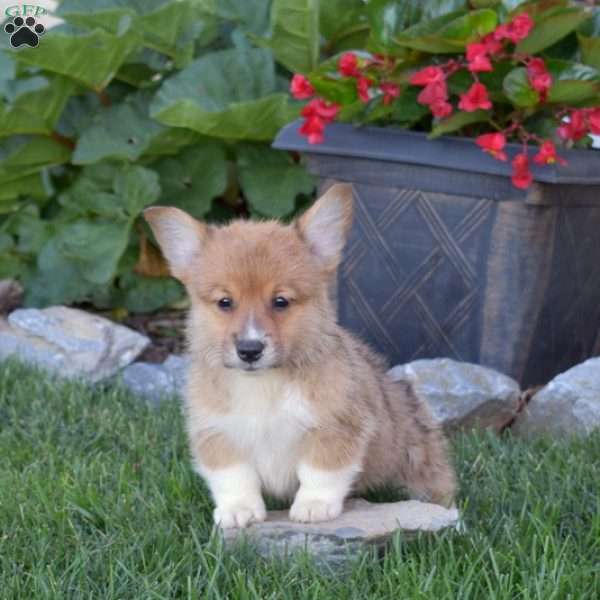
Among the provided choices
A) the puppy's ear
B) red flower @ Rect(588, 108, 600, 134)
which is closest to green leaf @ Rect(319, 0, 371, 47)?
red flower @ Rect(588, 108, 600, 134)

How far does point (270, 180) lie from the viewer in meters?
5.68

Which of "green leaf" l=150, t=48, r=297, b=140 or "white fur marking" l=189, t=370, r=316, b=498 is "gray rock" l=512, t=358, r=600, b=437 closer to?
"white fur marking" l=189, t=370, r=316, b=498

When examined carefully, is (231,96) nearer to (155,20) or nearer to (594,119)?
(155,20)

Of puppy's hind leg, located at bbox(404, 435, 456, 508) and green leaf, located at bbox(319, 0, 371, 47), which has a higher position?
green leaf, located at bbox(319, 0, 371, 47)

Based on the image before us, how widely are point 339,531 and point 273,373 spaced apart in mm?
457

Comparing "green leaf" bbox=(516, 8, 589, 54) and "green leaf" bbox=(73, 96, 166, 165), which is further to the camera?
"green leaf" bbox=(73, 96, 166, 165)

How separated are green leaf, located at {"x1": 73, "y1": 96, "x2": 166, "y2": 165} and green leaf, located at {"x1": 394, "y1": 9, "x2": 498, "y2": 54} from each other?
148 centimetres

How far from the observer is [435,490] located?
349cm

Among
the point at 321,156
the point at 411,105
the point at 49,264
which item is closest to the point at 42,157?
the point at 49,264

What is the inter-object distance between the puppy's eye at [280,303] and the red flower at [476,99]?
1625mm

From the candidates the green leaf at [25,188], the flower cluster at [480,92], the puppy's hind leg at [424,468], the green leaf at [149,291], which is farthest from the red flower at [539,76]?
the green leaf at [25,188]

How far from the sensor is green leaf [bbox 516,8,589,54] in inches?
174

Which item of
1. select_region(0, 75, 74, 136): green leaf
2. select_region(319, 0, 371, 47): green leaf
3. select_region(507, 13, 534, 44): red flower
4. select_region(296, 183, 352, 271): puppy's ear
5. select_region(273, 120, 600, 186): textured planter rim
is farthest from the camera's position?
select_region(0, 75, 74, 136): green leaf

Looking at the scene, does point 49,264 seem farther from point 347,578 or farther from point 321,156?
point 347,578
